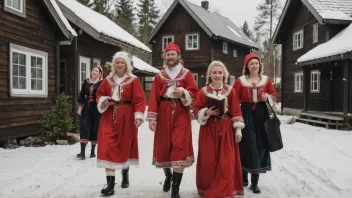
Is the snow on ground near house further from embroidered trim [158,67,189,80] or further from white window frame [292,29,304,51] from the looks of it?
white window frame [292,29,304,51]

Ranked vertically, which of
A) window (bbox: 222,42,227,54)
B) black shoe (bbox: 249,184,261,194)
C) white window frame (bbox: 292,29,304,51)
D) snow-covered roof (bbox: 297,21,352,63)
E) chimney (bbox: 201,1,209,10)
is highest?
chimney (bbox: 201,1,209,10)

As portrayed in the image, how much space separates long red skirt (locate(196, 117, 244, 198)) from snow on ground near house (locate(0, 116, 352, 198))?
1.13 feet

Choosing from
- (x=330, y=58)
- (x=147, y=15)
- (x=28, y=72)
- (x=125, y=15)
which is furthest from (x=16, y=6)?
(x=147, y=15)

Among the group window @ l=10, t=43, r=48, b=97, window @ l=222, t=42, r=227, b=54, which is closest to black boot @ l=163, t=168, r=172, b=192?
window @ l=10, t=43, r=48, b=97

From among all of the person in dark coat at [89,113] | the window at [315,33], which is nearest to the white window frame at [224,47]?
the window at [315,33]

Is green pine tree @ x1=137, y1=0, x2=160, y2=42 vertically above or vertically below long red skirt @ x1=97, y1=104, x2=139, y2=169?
above

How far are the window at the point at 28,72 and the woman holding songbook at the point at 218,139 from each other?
240 inches

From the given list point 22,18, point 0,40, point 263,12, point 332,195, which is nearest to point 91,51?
point 22,18

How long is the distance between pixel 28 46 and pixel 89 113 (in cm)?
361

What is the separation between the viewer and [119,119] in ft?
14.3

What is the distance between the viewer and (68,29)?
31.0 ft

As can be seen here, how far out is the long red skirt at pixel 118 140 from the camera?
421 cm

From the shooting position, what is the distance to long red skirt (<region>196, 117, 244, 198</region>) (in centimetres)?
380

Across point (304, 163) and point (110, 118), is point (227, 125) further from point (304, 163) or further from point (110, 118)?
point (304, 163)
